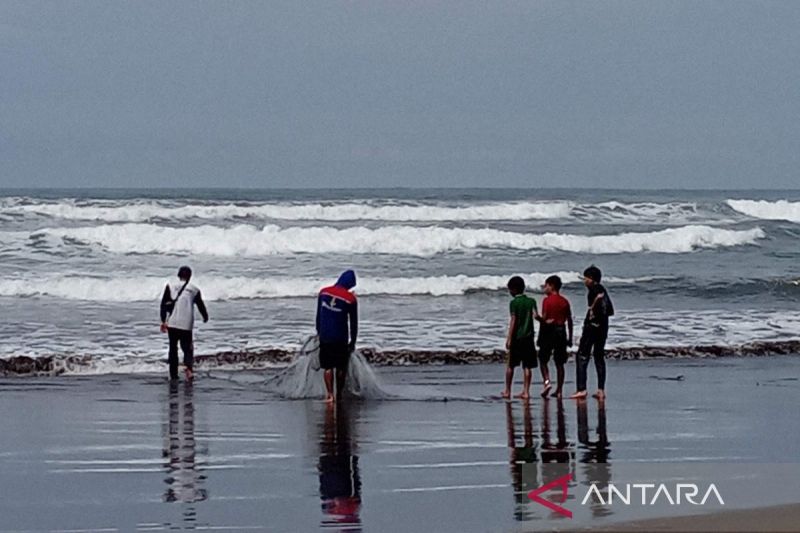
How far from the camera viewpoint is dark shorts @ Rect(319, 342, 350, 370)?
14.4 meters

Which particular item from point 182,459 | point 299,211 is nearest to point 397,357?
point 182,459

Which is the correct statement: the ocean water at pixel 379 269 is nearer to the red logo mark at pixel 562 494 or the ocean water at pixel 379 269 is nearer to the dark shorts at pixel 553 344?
the dark shorts at pixel 553 344

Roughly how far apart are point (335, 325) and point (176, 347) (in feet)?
11.5

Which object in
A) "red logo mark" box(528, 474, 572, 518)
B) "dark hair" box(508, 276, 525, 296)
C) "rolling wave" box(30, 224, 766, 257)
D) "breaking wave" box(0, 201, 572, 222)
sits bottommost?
"red logo mark" box(528, 474, 572, 518)

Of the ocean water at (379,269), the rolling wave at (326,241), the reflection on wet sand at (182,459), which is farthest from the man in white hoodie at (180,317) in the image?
the rolling wave at (326,241)

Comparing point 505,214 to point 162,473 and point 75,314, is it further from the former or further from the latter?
point 162,473

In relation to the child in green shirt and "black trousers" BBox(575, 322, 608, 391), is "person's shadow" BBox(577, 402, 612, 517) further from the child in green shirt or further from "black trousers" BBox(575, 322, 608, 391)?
the child in green shirt

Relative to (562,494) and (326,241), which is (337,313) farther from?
(326,241)

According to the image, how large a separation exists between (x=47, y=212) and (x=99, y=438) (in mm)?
34322

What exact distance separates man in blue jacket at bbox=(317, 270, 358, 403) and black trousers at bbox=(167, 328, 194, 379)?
3.14m

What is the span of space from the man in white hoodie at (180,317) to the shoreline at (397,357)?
1.47 metres

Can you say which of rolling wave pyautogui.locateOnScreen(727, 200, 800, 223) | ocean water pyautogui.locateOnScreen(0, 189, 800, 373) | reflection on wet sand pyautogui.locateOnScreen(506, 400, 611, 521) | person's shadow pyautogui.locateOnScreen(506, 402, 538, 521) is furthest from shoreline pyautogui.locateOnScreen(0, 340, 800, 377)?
rolling wave pyautogui.locateOnScreen(727, 200, 800, 223)

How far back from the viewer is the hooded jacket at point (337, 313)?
14.3 m

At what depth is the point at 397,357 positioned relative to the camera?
19281 mm
